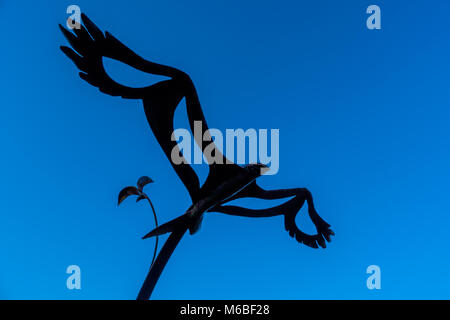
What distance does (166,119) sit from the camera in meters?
4.50

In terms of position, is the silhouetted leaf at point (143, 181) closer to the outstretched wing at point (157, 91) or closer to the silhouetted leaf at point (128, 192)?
the silhouetted leaf at point (128, 192)

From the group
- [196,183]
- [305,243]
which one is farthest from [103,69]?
[305,243]

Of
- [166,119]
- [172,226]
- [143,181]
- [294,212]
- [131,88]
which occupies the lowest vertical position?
[172,226]

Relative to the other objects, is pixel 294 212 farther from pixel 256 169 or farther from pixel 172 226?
pixel 172 226

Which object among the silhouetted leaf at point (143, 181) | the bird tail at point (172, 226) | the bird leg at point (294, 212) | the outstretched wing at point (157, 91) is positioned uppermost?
the outstretched wing at point (157, 91)

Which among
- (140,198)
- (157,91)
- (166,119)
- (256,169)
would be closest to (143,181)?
(140,198)

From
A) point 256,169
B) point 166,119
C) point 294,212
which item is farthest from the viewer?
point 294,212

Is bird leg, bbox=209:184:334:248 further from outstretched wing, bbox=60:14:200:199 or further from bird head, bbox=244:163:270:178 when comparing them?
outstretched wing, bbox=60:14:200:199

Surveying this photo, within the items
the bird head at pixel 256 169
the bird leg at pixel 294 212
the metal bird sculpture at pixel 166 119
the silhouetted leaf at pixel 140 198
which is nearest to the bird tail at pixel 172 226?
the metal bird sculpture at pixel 166 119

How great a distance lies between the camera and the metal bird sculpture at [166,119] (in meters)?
3.76
